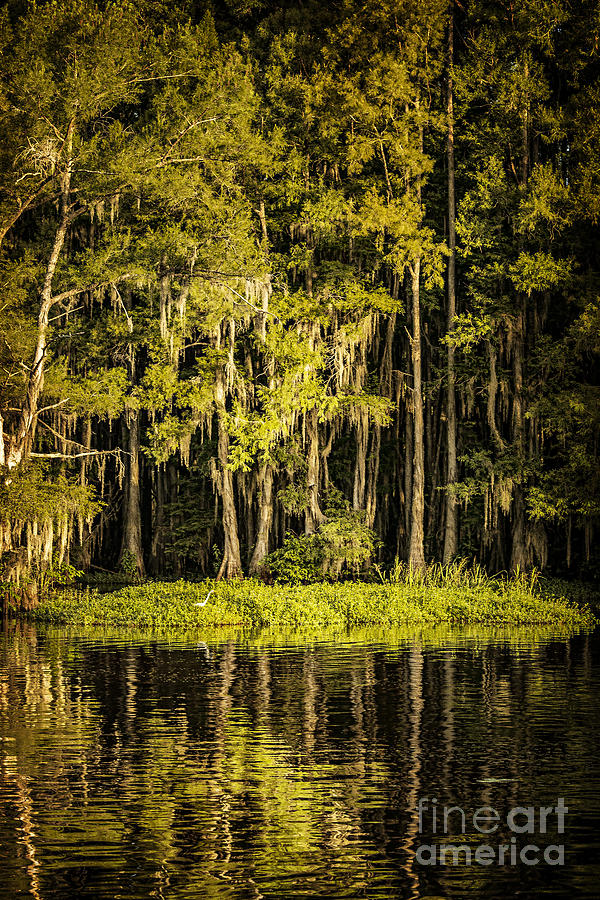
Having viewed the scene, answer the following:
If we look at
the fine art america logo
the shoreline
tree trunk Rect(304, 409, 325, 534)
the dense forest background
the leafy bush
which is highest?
the dense forest background

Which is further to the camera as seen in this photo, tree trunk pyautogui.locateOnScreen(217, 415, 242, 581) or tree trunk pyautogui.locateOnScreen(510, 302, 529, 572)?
tree trunk pyautogui.locateOnScreen(510, 302, 529, 572)

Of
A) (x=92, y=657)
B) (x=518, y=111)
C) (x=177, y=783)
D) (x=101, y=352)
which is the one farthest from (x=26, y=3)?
(x=177, y=783)

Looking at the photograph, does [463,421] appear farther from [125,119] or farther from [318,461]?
[125,119]

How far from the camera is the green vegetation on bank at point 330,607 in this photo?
2875 cm

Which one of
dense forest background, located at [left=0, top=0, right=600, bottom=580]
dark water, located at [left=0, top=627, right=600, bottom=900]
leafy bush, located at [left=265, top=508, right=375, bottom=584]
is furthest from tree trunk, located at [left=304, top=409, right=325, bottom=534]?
dark water, located at [left=0, top=627, right=600, bottom=900]

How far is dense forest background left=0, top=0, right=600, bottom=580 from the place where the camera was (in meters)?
32.4

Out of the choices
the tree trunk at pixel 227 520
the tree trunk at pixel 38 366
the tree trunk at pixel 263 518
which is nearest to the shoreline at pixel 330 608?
the tree trunk at pixel 38 366

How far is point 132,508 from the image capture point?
41.8m

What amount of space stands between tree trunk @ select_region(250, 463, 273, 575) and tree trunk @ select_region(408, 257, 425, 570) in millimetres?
4557

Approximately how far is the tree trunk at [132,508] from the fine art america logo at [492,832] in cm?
3071

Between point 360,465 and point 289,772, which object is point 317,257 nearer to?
point 360,465

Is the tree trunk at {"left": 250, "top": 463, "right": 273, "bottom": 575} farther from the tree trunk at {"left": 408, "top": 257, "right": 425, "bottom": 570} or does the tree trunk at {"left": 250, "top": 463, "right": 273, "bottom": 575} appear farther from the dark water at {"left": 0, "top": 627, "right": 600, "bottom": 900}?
the dark water at {"left": 0, "top": 627, "right": 600, "bottom": 900}

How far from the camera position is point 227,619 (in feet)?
94.9

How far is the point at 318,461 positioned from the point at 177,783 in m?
26.7
